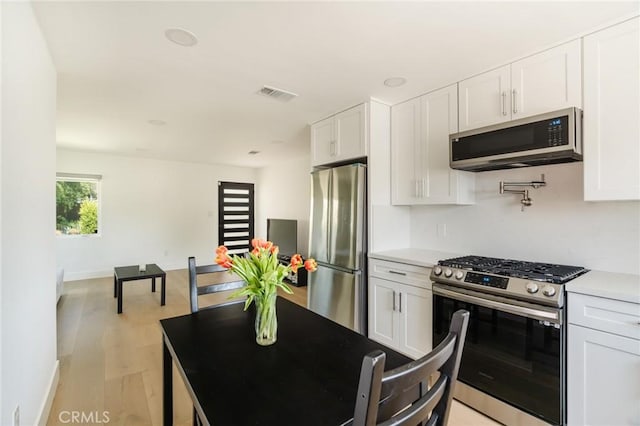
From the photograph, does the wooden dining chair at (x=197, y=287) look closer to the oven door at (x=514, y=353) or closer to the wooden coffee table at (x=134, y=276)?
the oven door at (x=514, y=353)

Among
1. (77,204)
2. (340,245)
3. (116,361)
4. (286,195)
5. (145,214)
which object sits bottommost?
(116,361)

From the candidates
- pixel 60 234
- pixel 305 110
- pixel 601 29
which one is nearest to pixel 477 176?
pixel 601 29

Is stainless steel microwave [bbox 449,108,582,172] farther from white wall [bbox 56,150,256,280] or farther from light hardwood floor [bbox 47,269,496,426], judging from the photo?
white wall [bbox 56,150,256,280]

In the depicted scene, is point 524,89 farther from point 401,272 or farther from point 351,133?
point 401,272

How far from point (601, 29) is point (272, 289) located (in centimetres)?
246

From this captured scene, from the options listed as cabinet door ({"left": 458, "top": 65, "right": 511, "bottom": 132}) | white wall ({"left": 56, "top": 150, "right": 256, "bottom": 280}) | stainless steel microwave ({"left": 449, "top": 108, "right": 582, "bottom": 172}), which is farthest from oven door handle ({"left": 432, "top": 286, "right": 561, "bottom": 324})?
white wall ({"left": 56, "top": 150, "right": 256, "bottom": 280})

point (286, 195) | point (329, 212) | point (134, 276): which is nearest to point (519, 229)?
point (329, 212)

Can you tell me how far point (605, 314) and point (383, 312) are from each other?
159 cm

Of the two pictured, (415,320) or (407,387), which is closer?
(407,387)

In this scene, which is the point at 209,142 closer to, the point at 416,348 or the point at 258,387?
the point at 416,348

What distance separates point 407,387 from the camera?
A: 0.65 m

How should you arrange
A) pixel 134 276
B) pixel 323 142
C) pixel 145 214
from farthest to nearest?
pixel 145 214
pixel 134 276
pixel 323 142

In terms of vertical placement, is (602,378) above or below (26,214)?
below

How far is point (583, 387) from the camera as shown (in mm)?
1662
